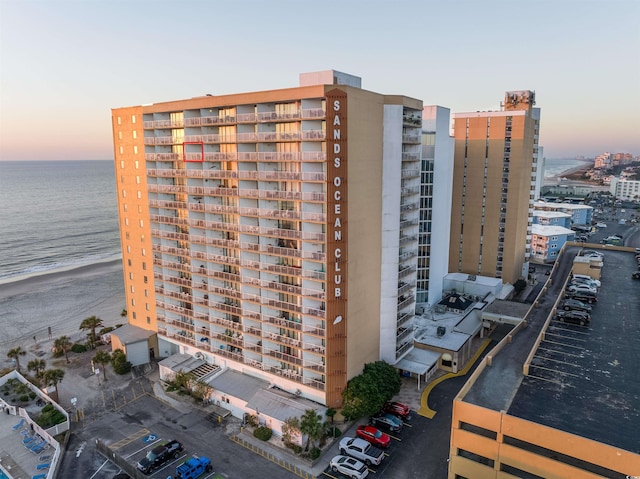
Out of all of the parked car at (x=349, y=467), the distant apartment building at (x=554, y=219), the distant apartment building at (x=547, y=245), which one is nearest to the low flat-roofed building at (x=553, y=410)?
the parked car at (x=349, y=467)

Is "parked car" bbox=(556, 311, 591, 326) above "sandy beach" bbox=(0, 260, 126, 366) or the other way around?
above

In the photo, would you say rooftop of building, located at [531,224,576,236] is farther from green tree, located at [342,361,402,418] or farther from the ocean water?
the ocean water

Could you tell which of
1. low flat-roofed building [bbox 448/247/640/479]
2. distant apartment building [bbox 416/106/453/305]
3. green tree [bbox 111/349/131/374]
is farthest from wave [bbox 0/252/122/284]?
low flat-roofed building [bbox 448/247/640/479]

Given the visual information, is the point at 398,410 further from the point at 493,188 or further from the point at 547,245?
the point at 547,245

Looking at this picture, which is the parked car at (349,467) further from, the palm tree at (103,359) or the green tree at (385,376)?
the palm tree at (103,359)

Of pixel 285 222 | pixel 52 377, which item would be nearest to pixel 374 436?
pixel 285 222

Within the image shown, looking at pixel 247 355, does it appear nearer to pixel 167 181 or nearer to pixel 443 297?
pixel 167 181
